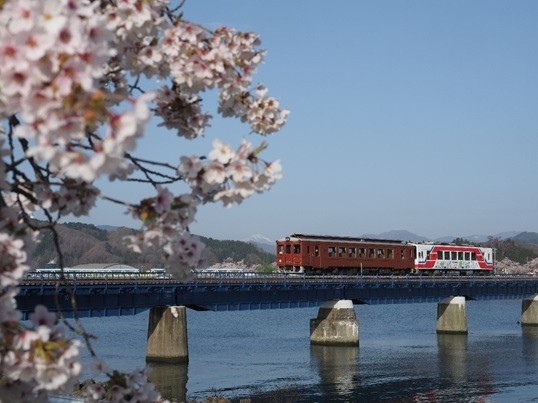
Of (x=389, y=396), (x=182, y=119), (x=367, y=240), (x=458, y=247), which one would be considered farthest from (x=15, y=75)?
(x=458, y=247)

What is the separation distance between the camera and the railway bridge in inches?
1772

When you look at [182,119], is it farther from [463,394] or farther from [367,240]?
[367,240]

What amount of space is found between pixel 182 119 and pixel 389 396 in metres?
34.1

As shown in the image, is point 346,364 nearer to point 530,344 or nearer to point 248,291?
point 248,291

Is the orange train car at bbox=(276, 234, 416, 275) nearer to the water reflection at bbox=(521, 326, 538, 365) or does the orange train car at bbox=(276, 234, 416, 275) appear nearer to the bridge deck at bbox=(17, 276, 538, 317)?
the bridge deck at bbox=(17, 276, 538, 317)

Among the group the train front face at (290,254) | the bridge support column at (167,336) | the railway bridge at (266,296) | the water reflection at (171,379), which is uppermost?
the train front face at (290,254)

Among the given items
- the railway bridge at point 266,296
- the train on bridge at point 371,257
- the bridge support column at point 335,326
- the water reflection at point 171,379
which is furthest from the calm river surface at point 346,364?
the train on bridge at point 371,257

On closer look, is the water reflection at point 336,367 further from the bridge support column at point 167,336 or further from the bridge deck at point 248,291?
the bridge support column at point 167,336

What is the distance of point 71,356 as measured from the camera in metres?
4.58

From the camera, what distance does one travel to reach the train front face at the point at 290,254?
64062 mm

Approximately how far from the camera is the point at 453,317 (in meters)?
71.1

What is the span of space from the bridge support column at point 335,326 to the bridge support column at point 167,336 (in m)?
14.4

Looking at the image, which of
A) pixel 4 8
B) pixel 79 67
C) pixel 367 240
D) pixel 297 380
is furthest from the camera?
pixel 367 240

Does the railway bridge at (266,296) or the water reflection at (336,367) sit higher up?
the railway bridge at (266,296)
